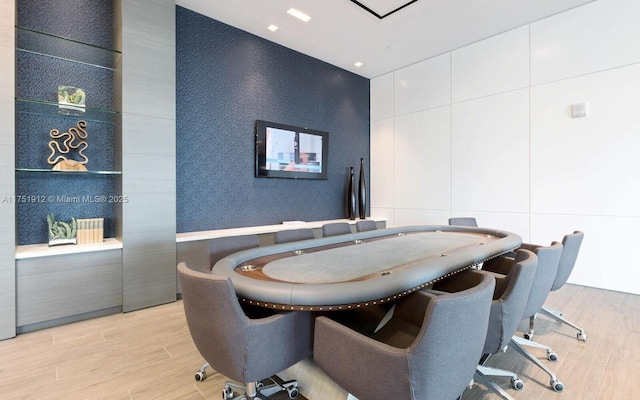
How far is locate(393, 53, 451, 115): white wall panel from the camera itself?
17.3 ft

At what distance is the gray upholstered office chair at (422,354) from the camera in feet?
3.67

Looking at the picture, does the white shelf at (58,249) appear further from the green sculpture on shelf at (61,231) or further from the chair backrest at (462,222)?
the chair backrest at (462,222)

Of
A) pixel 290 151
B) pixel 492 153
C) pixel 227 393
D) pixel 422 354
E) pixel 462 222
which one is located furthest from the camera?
pixel 290 151

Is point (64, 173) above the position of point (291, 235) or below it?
above

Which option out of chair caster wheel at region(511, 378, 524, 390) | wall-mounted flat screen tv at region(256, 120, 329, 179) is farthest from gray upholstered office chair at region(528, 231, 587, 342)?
wall-mounted flat screen tv at region(256, 120, 329, 179)

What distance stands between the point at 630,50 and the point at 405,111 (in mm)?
3029

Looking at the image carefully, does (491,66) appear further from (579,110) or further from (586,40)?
(579,110)

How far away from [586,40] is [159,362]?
585 cm

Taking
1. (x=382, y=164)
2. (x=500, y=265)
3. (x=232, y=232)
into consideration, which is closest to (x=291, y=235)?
(x=232, y=232)

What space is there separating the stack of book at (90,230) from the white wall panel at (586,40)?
5.76m

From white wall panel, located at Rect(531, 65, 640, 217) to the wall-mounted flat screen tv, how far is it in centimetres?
325

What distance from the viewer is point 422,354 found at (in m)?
1.12

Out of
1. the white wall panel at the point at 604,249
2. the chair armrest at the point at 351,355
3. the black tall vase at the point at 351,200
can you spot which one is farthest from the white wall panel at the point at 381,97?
the chair armrest at the point at 351,355

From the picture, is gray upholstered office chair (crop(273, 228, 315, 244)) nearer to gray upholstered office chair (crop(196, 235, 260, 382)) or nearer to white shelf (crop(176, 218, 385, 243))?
gray upholstered office chair (crop(196, 235, 260, 382))
